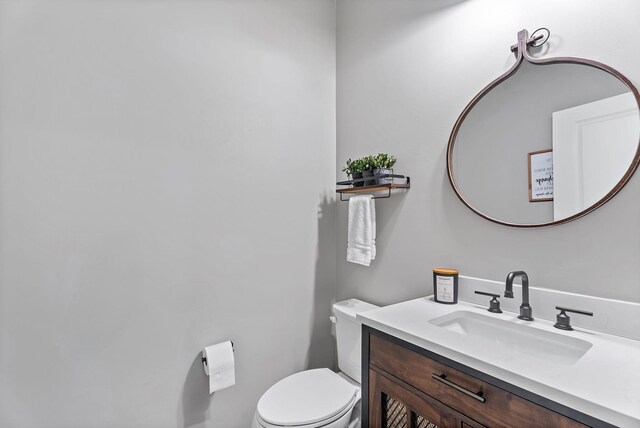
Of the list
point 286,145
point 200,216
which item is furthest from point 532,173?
point 200,216

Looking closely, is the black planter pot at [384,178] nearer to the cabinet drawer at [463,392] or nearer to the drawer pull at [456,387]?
the cabinet drawer at [463,392]

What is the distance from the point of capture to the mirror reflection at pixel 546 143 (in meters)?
0.98

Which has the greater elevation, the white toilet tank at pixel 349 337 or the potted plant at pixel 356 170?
the potted plant at pixel 356 170

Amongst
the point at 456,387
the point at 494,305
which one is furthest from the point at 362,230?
the point at 456,387

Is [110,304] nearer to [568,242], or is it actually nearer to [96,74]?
[96,74]

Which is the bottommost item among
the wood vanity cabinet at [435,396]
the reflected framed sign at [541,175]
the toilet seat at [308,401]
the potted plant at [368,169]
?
the toilet seat at [308,401]

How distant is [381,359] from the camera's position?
3.46 feet

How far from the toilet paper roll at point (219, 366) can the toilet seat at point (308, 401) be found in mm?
210

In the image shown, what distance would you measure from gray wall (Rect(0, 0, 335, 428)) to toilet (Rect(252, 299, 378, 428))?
0.91 feet

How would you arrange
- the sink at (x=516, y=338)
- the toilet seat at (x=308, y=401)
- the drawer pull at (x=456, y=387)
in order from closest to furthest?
the drawer pull at (x=456, y=387) < the sink at (x=516, y=338) < the toilet seat at (x=308, y=401)

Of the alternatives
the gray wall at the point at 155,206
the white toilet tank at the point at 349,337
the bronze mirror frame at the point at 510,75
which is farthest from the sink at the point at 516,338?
the gray wall at the point at 155,206

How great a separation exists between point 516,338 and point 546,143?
2.34ft

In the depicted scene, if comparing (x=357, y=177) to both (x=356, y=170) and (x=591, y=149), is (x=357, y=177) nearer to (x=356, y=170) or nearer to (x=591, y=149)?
(x=356, y=170)

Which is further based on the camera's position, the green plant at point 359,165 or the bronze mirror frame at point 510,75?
the green plant at point 359,165
